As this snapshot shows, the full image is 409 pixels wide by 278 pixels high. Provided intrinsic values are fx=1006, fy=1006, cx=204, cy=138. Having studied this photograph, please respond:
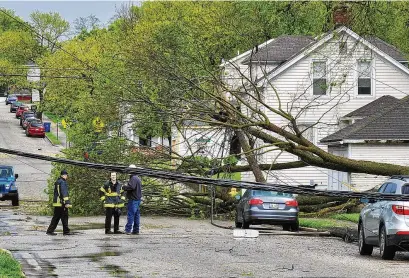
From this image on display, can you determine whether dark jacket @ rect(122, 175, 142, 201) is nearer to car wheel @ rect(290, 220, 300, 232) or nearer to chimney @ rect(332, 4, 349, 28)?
car wheel @ rect(290, 220, 300, 232)

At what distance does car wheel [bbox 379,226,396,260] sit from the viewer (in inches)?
765

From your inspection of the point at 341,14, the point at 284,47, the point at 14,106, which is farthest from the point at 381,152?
the point at 14,106

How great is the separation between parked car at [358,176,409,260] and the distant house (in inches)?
779

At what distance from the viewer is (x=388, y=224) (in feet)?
62.9

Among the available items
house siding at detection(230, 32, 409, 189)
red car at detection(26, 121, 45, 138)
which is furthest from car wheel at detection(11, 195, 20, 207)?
red car at detection(26, 121, 45, 138)

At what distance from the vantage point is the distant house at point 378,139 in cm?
4111

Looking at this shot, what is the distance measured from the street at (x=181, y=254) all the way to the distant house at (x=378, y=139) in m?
12.1

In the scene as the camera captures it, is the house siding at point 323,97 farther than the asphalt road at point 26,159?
No

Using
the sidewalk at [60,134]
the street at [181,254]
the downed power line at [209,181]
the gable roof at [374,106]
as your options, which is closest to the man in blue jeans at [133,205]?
the street at [181,254]

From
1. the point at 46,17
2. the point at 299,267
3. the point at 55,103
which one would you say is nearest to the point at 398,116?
the point at 299,267

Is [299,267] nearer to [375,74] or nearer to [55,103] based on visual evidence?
[375,74]

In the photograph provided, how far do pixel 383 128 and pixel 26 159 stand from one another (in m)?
46.8

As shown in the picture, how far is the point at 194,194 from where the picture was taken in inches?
1373

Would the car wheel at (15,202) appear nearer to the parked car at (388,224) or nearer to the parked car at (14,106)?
the parked car at (388,224)
